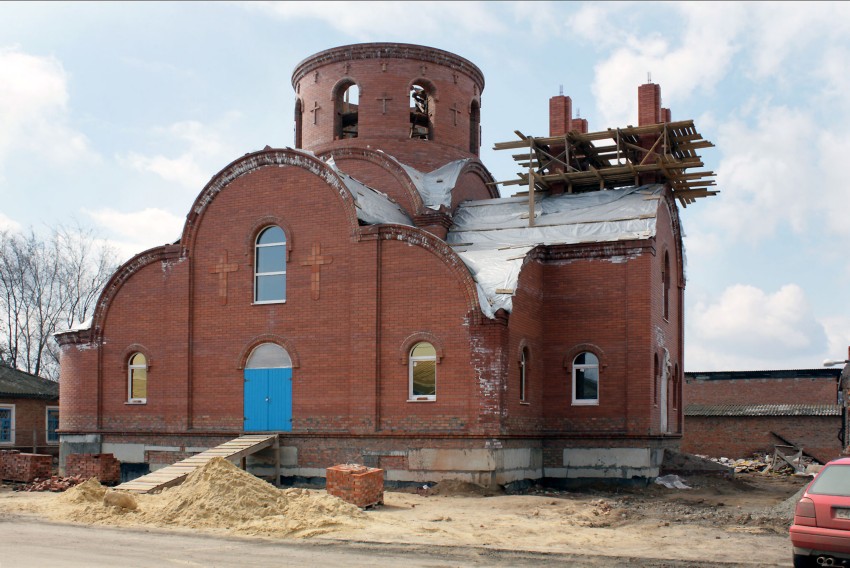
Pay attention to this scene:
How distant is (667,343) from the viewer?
25.7m

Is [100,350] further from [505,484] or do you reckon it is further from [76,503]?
[505,484]

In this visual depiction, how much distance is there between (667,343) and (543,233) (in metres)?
4.53

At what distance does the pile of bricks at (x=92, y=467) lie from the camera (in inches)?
902

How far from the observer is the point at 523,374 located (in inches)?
873

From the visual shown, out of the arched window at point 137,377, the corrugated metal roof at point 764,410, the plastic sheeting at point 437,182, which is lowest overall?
the corrugated metal roof at point 764,410

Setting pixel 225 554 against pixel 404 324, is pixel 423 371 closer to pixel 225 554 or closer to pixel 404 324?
pixel 404 324

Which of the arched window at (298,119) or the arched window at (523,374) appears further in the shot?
the arched window at (298,119)

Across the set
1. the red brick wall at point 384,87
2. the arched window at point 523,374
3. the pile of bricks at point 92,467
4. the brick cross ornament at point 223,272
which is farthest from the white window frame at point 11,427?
the arched window at point 523,374

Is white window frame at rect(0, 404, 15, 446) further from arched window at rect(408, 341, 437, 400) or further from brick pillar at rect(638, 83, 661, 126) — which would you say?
brick pillar at rect(638, 83, 661, 126)

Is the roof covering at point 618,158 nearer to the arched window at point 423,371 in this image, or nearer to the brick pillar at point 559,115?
the brick pillar at point 559,115

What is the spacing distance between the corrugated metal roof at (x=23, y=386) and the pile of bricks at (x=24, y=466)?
7.81 m

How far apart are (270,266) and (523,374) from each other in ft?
21.4

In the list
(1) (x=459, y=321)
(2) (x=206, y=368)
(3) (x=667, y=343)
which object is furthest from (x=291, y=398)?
(3) (x=667, y=343)

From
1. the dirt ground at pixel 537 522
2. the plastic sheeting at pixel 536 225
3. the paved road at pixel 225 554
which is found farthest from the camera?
the plastic sheeting at pixel 536 225
